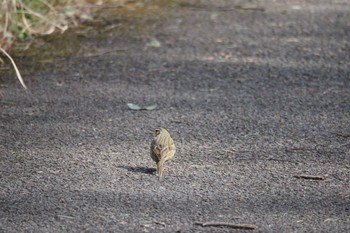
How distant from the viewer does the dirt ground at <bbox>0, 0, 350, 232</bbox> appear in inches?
189

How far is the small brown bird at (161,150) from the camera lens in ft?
17.3

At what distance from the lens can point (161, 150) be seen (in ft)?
17.4

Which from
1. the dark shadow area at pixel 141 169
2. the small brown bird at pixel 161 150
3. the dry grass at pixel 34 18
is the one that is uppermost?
the dry grass at pixel 34 18

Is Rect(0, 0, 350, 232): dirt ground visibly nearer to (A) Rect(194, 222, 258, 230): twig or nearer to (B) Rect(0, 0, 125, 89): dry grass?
(A) Rect(194, 222, 258, 230): twig

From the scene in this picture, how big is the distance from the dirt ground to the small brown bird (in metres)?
0.09

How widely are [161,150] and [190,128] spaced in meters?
0.88

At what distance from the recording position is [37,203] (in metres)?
4.88

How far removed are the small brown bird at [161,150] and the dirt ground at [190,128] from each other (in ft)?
0.30

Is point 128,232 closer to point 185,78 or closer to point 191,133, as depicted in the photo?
point 191,133

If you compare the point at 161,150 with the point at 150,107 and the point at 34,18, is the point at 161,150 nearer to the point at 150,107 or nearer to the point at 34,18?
the point at 150,107

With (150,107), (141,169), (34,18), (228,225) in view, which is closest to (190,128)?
(150,107)

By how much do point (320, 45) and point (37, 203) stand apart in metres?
4.02

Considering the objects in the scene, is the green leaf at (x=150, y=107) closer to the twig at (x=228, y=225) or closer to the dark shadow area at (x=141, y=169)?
the dark shadow area at (x=141, y=169)

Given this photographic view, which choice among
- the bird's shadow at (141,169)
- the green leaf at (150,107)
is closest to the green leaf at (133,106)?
the green leaf at (150,107)
